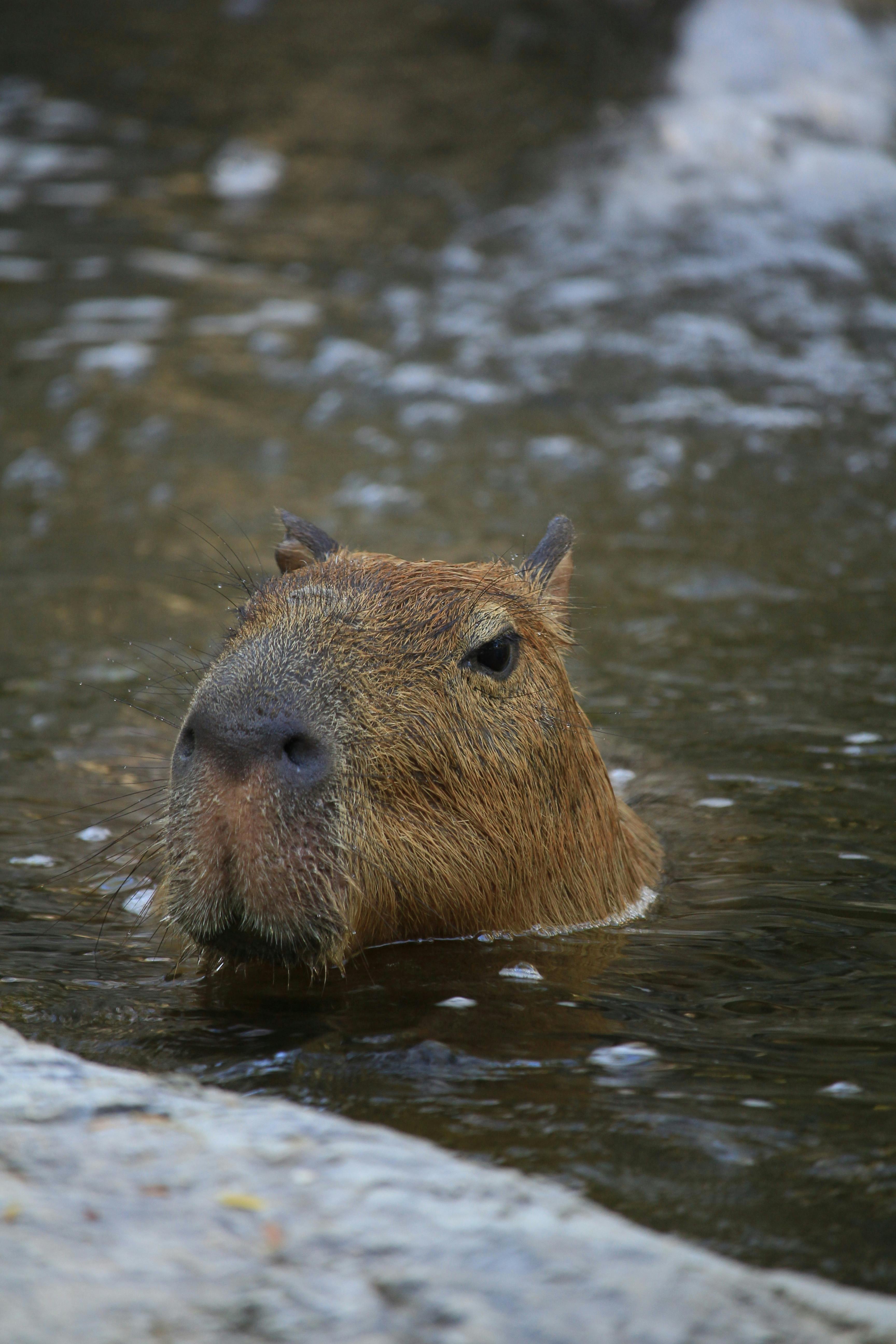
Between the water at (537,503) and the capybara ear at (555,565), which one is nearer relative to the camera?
the water at (537,503)

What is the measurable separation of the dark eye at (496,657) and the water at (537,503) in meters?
0.65

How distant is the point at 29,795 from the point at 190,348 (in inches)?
259

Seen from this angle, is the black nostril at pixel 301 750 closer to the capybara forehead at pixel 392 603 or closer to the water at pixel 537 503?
the capybara forehead at pixel 392 603

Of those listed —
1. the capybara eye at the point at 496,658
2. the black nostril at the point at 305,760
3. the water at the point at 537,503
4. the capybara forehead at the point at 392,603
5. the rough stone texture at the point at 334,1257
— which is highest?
the capybara forehead at the point at 392,603

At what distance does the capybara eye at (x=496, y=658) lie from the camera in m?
3.61

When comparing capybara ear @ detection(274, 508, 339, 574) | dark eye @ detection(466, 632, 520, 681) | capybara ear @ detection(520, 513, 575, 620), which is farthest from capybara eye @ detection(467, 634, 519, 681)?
capybara ear @ detection(274, 508, 339, 574)

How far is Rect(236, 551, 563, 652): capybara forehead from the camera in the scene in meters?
3.48

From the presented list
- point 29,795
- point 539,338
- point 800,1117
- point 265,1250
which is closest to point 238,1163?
point 265,1250

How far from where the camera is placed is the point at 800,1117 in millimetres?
2600

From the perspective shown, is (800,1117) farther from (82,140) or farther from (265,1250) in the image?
(82,140)

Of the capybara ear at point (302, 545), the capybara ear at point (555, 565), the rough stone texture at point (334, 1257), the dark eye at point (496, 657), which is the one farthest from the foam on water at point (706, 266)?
the rough stone texture at point (334, 1257)

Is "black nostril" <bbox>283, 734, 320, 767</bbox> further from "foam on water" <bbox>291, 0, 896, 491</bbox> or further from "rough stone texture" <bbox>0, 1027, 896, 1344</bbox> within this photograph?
"foam on water" <bbox>291, 0, 896, 491</bbox>

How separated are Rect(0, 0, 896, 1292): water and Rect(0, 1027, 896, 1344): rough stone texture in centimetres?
14

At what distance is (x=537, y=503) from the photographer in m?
8.95
